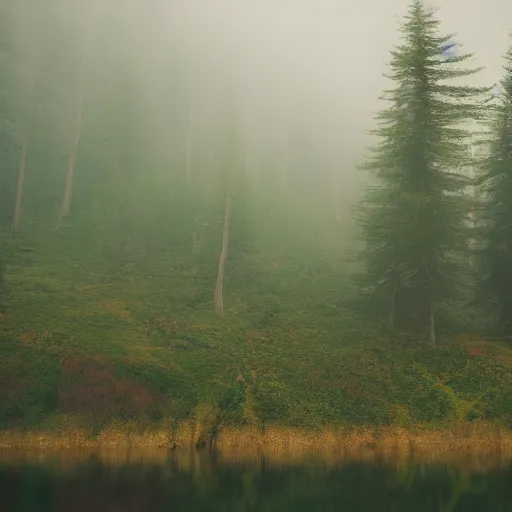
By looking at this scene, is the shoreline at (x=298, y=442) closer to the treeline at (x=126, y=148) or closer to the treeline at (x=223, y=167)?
the treeline at (x=223, y=167)

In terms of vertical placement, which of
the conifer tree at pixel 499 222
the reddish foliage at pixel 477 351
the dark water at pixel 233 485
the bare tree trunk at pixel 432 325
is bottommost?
the dark water at pixel 233 485

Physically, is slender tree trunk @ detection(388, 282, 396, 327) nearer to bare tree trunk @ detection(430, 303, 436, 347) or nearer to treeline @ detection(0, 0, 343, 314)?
bare tree trunk @ detection(430, 303, 436, 347)

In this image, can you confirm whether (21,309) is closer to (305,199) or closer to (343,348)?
(343,348)

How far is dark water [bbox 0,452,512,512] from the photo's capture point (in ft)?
51.3

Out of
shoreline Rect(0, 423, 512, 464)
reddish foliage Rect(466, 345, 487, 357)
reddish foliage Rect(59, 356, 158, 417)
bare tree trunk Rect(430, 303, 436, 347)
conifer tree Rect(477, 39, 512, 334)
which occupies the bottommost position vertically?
shoreline Rect(0, 423, 512, 464)

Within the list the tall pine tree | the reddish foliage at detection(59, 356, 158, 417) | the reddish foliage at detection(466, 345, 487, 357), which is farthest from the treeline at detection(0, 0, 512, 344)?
the reddish foliage at detection(59, 356, 158, 417)

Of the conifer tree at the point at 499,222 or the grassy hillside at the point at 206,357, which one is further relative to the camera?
the conifer tree at the point at 499,222

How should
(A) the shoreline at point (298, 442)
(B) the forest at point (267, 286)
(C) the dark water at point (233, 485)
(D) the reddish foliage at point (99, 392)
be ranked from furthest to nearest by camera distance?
1. (B) the forest at point (267, 286)
2. (D) the reddish foliage at point (99, 392)
3. (A) the shoreline at point (298, 442)
4. (C) the dark water at point (233, 485)

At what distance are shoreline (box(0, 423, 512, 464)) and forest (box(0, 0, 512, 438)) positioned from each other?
0.54 m

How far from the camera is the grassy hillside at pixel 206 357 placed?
23734mm

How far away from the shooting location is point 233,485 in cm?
1802

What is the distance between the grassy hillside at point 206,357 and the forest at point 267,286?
0.37ft

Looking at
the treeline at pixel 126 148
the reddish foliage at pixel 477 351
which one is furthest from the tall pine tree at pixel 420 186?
the treeline at pixel 126 148

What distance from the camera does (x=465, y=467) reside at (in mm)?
20203
